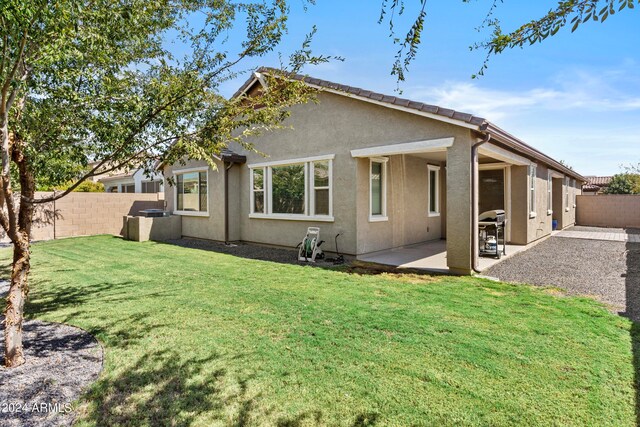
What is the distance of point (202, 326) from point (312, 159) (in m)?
7.21

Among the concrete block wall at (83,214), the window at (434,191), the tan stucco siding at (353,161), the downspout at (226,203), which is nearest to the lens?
the tan stucco siding at (353,161)

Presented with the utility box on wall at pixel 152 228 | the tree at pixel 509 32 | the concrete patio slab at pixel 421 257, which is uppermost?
the tree at pixel 509 32

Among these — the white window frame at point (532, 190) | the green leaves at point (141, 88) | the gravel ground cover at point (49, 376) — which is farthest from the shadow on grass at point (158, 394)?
the white window frame at point (532, 190)

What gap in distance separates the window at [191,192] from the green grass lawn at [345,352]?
7.72 metres

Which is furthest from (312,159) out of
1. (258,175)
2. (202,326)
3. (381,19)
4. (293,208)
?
(381,19)

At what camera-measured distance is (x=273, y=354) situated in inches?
161

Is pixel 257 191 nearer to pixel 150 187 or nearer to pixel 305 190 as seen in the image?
pixel 305 190

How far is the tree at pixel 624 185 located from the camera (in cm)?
3350

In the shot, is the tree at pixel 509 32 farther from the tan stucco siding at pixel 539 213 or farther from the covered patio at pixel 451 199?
the tan stucco siding at pixel 539 213

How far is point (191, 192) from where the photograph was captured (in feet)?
51.4

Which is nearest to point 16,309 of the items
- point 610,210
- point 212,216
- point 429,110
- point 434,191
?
point 429,110

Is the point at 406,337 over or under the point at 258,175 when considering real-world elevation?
under

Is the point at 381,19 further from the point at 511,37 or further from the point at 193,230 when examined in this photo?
the point at 193,230

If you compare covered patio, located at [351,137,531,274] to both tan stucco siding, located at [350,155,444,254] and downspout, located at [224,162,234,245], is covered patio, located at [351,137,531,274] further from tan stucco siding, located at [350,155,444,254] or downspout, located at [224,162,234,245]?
downspout, located at [224,162,234,245]
